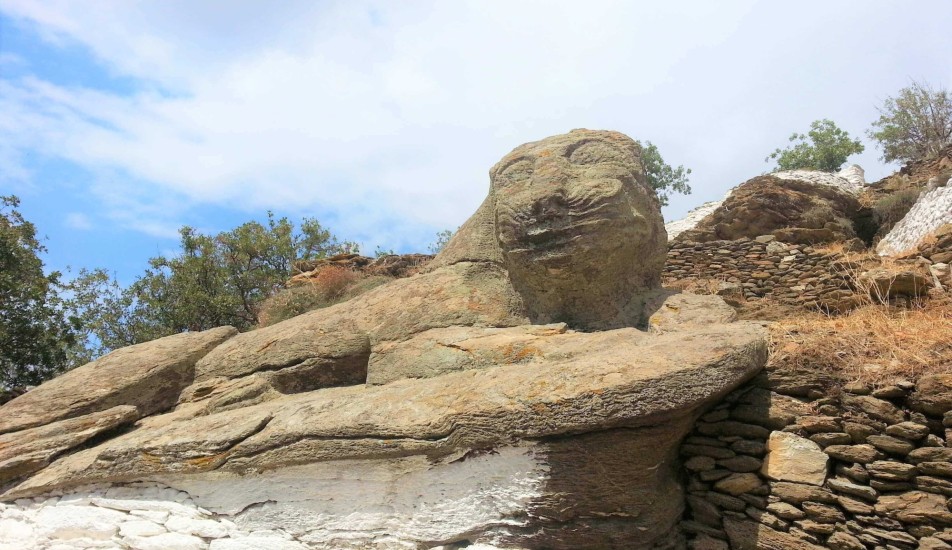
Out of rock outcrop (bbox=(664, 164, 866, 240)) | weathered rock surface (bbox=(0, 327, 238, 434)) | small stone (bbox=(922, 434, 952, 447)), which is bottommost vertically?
small stone (bbox=(922, 434, 952, 447))

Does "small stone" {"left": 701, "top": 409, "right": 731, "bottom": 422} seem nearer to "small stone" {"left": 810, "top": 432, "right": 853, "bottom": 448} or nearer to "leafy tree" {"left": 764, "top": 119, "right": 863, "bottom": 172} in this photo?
"small stone" {"left": 810, "top": 432, "right": 853, "bottom": 448}

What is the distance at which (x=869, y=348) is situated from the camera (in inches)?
149

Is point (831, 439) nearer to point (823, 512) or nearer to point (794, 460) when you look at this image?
point (794, 460)

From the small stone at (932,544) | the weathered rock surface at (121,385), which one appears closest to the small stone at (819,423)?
the small stone at (932,544)

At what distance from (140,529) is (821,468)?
14.5 ft


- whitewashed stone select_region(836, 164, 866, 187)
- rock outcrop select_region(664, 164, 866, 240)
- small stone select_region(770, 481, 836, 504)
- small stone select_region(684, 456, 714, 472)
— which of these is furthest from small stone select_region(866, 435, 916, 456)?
whitewashed stone select_region(836, 164, 866, 187)

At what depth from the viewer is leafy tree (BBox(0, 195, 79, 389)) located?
1113 centimetres

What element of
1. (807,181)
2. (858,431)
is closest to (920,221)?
(807,181)

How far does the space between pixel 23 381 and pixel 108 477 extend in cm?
854

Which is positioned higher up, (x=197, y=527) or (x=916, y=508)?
(x=197, y=527)

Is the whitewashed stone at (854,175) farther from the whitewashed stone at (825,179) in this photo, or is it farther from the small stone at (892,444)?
the small stone at (892,444)

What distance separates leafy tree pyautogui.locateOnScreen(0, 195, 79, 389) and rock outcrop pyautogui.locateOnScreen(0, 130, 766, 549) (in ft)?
21.7

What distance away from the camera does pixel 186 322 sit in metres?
13.4

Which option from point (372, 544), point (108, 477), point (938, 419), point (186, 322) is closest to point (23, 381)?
point (186, 322)
